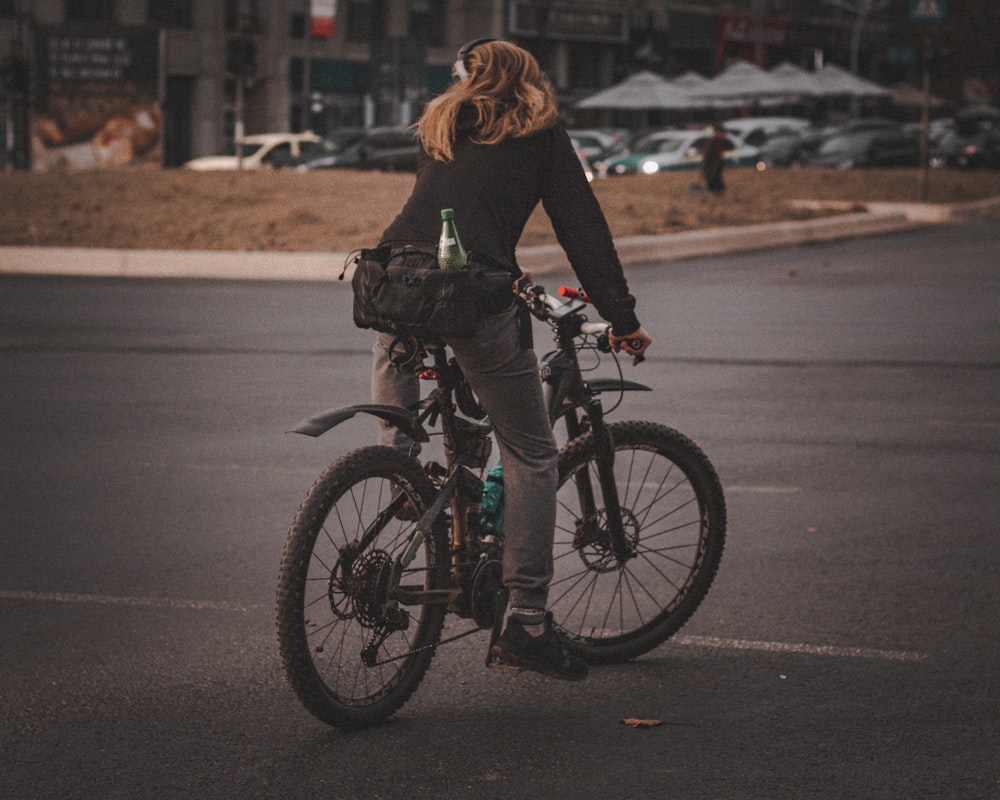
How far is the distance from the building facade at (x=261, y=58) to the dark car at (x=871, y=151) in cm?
888

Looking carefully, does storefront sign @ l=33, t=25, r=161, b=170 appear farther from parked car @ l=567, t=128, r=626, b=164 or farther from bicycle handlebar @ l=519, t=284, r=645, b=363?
bicycle handlebar @ l=519, t=284, r=645, b=363

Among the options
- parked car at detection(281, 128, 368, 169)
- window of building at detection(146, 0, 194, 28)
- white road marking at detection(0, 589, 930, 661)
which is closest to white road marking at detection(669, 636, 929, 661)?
white road marking at detection(0, 589, 930, 661)

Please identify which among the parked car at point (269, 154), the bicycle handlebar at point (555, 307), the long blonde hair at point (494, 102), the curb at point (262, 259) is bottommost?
the curb at point (262, 259)

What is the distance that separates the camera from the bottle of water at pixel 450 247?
4562 millimetres

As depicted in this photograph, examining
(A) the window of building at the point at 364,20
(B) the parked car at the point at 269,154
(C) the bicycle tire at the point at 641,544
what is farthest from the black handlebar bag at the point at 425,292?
(A) the window of building at the point at 364,20

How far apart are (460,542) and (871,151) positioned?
45977mm

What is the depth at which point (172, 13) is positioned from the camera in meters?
54.0

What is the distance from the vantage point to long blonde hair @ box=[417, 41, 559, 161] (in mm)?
4688

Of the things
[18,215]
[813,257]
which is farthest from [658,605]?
[18,215]

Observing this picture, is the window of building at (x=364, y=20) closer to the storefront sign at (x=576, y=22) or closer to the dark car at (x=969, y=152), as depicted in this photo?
the storefront sign at (x=576, y=22)

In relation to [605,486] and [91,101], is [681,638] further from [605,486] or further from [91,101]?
[91,101]

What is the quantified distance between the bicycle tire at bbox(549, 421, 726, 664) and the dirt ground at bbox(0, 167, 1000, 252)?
17152 millimetres

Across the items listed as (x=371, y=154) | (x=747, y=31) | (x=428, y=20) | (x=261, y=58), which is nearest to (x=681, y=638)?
(x=371, y=154)

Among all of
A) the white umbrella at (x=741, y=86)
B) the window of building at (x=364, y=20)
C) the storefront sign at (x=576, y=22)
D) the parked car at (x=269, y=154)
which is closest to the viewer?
the parked car at (x=269, y=154)
